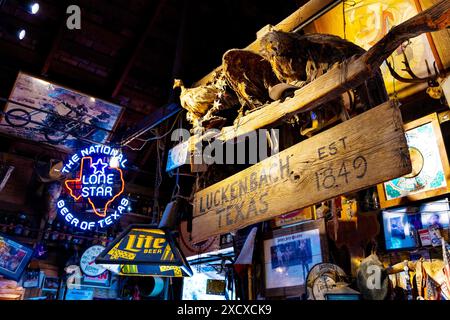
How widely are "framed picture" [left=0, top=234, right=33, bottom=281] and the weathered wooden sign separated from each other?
7086mm

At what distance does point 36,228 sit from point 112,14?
597 centimetres

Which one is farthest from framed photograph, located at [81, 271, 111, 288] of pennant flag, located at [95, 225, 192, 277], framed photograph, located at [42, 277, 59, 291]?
pennant flag, located at [95, 225, 192, 277]

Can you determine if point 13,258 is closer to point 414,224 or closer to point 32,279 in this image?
point 32,279

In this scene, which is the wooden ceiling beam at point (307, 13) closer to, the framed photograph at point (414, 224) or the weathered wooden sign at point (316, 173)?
the weathered wooden sign at point (316, 173)

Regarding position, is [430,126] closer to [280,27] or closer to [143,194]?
[280,27]

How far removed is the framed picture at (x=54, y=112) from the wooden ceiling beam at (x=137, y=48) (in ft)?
1.81

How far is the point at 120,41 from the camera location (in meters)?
9.13

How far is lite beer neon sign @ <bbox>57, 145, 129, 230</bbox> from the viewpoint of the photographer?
26.9 ft

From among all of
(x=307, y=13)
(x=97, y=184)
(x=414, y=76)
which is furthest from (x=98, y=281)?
(x=414, y=76)

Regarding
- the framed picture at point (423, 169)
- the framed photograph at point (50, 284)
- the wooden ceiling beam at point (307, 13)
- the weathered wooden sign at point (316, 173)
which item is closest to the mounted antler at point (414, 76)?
the framed picture at point (423, 169)

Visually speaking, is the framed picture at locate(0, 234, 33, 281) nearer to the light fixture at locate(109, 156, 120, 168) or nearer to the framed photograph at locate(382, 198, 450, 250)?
the light fixture at locate(109, 156, 120, 168)

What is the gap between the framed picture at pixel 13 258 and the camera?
28.0 ft

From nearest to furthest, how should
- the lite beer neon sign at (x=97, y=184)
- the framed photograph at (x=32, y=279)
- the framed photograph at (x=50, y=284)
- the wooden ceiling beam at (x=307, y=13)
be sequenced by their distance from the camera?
1. the wooden ceiling beam at (x=307, y=13)
2. the lite beer neon sign at (x=97, y=184)
3. the framed photograph at (x=32, y=279)
4. the framed photograph at (x=50, y=284)

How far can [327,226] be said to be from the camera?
501cm
